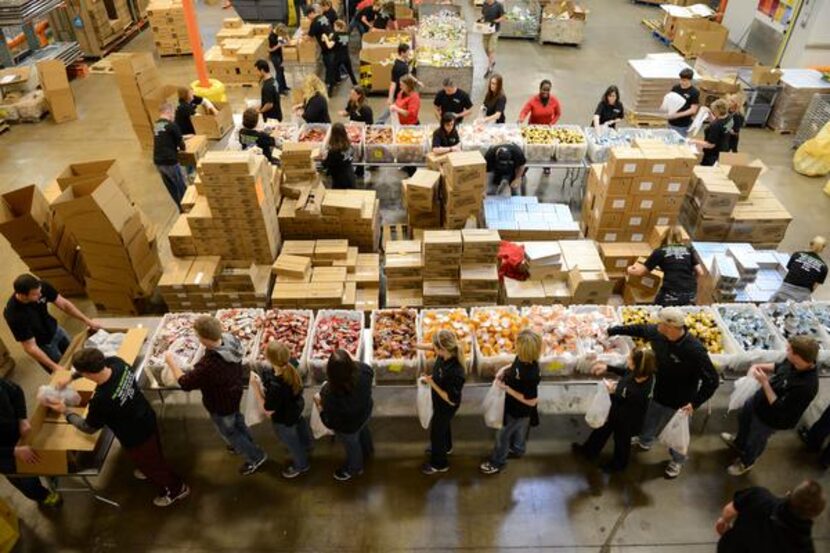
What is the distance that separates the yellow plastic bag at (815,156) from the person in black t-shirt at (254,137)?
28.5 ft

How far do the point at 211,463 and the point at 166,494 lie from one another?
0.46 m

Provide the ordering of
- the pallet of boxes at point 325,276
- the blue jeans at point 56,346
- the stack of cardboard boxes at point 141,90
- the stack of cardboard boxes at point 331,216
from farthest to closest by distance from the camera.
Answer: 1. the stack of cardboard boxes at point 141,90
2. the stack of cardboard boxes at point 331,216
3. the pallet of boxes at point 325,276
4. the blue jeans at point 56,346

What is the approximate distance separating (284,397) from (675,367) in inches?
123

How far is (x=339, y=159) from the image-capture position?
713cm

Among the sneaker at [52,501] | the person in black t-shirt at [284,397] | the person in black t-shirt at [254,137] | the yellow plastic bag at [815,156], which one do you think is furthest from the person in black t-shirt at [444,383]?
the yellow plastic bag at [815,156]

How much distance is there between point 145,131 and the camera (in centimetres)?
995

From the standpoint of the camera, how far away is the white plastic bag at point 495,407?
15.0ft

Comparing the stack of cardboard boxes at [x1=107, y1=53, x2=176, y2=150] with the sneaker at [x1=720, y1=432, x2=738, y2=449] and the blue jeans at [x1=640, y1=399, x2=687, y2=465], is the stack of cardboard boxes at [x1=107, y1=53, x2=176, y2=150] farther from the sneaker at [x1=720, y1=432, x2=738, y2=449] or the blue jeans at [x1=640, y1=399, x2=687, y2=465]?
the sneaker at [x1=720, y1=432, x2=738, y2=449]

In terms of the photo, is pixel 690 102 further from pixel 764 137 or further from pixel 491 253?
pixel 491 253

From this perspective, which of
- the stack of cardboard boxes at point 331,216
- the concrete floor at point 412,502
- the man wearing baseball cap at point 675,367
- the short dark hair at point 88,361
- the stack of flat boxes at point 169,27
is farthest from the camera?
the stack of flat boxes at point 169,27

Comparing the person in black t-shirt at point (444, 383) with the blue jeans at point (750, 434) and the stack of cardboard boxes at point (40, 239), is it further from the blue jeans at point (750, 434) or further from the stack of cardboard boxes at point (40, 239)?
the stack of cardboard boxes at point (40, 239)

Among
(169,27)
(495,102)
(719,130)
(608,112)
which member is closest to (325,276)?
(495,102)

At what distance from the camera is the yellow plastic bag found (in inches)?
357

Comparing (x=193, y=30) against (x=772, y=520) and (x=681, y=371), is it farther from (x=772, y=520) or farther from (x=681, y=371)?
(x=772, y=520)
